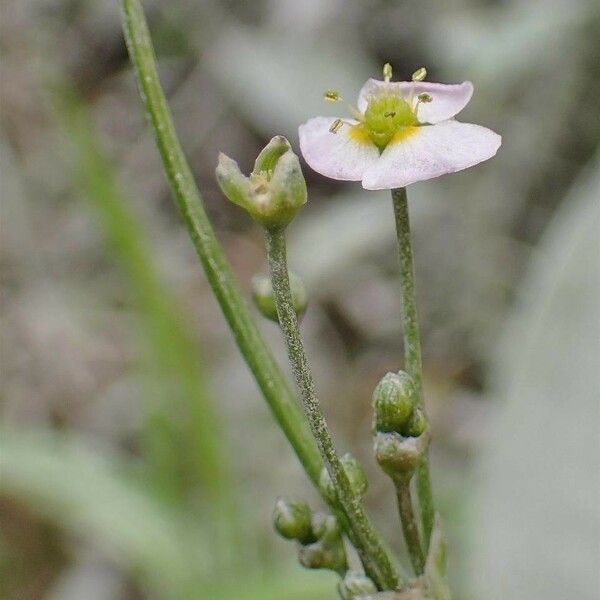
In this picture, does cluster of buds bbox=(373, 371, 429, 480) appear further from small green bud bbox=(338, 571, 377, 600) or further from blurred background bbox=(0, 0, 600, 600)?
blurred background bbox=(0, 0, 600, 600)

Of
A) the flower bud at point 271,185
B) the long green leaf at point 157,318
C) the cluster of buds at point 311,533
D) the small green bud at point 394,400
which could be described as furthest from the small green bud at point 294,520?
the long green leaf at point 157,318

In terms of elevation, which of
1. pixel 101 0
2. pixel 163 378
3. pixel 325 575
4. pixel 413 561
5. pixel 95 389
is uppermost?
pixel 101 0

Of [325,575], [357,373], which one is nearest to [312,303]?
[357,373]

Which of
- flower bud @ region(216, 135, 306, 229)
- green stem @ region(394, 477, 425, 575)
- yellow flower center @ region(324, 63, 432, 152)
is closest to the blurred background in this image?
green stem @ region(394, 477, 425, 575)

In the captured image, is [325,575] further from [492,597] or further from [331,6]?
[331,6]

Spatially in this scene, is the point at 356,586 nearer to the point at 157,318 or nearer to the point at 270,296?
the point at 270,296

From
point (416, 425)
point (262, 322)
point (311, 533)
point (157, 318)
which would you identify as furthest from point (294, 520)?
point (262, 322)
